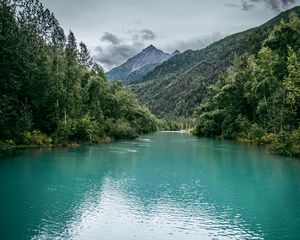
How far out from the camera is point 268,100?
208 feet

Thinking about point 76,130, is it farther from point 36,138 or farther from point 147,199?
point 147,199

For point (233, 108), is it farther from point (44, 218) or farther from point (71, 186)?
point (44, 218)

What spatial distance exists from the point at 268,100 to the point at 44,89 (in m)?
37.4

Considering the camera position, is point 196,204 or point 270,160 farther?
point 270,160

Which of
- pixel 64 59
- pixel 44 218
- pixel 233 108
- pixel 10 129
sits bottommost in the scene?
pixel 44 218

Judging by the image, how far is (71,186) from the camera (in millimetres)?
28906

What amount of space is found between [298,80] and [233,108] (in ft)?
124

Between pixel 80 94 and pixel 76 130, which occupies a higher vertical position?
pixel 80 94

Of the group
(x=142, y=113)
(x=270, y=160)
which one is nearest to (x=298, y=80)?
(x=270, y=160)

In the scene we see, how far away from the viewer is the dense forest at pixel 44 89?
4519 cm

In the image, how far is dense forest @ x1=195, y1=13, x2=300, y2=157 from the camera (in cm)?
4862

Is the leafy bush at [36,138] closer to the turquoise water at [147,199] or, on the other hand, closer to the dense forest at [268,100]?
the turquoise water at [147,199]

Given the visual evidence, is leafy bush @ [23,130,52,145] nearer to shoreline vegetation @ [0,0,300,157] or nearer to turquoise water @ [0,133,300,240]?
shoreline vegetation @ [0,0,300,157]

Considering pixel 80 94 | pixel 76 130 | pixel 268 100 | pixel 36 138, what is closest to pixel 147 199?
pixel 36 138
